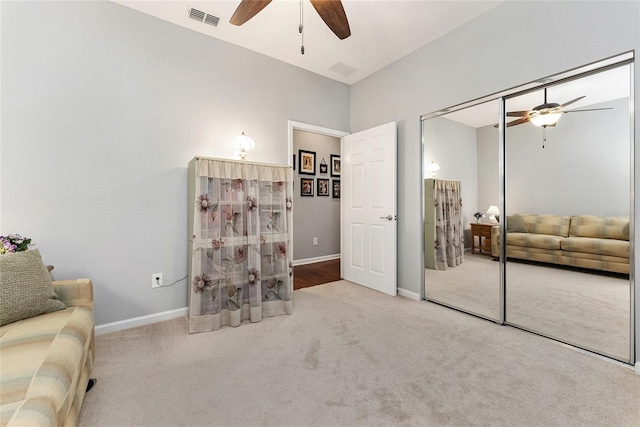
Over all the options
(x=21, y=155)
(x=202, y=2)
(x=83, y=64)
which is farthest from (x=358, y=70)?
(x=21, y=155)

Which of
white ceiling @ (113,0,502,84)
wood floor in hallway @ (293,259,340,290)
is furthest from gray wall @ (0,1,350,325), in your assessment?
wood floor in hallway @ (293,259,340,290)

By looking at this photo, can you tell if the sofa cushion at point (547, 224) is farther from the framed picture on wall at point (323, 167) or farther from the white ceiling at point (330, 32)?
the framed picture on wall at point (323, 167)

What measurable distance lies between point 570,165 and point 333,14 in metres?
2.14

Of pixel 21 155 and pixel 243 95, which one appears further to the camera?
pixel 243 95

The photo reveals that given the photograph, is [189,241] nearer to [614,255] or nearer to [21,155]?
[21,155]

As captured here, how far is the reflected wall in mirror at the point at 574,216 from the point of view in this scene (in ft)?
6.08

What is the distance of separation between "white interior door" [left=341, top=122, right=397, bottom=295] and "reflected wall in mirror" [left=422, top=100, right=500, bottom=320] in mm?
393

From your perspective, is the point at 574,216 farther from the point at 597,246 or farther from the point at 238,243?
the point at 238,243

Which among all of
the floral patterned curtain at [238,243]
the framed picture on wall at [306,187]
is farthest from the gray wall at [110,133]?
the framed picture on wall at [306,187]

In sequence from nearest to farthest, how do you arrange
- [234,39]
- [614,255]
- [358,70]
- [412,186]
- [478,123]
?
[614,255], [478,123], [234,39], [412,186], [358,70]

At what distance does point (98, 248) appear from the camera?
7.48 feet

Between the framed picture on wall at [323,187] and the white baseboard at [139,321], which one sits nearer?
the white baseboard at [139,321]

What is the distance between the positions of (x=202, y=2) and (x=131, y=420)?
118 inches

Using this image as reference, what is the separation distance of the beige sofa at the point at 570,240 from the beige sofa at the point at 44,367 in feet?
9.88
